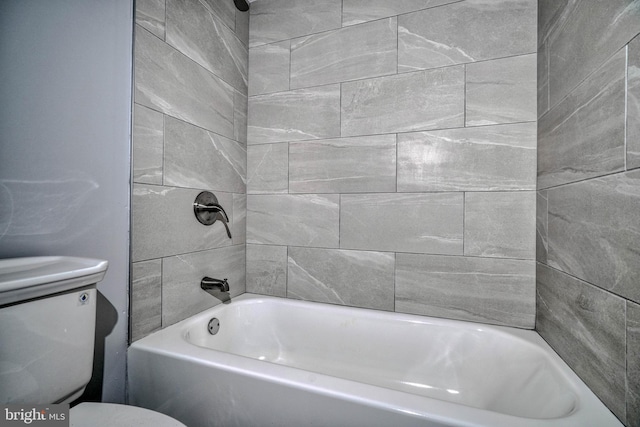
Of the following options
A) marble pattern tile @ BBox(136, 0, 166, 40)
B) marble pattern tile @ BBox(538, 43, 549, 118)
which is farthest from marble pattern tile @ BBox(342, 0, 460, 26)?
marble pattern tile @ BBox(136, 0, 166, 40)

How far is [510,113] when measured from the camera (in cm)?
134

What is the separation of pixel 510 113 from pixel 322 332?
4.66 feet

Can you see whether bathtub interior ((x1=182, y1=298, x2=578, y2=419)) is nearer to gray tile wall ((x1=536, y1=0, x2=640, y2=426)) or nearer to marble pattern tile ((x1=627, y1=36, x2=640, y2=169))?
gray tile wall ((x1=536, y1=0, x2=640, y2=426))

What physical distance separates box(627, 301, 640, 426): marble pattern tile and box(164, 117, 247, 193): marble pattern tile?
1.59 meters

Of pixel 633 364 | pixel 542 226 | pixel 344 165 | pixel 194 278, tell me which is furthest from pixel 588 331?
pixel 194 278

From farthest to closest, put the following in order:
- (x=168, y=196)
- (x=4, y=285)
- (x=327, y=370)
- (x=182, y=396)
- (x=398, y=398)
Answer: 1. (x=327, y=370)
2. (x=168, y=196)
3. (x=182, y=396)
4. (x=398, y=398)
5. (x=4, y=285)

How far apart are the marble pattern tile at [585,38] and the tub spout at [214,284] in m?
1.65

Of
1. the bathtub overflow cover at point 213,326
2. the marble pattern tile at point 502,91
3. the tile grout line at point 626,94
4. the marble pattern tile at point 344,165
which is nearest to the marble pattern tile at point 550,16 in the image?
the marble pattern tile at point 502,91

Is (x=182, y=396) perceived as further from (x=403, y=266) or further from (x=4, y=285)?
(x=403, y=266)

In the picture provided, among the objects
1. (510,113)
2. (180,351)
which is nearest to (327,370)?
(180,351)

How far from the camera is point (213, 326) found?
1467 mm

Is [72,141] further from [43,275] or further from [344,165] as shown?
[344,165]

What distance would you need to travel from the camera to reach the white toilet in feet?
2.38

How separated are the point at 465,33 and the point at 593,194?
988mm
